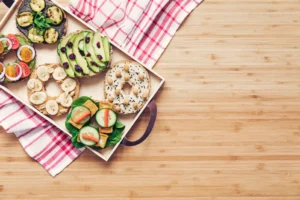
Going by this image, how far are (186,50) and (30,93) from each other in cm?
120

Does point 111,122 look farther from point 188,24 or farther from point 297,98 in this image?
point 297,98

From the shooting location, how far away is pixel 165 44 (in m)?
3.21

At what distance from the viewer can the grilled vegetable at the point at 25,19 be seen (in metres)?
3.00

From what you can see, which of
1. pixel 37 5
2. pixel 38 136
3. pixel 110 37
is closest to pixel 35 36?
pixel 37 5

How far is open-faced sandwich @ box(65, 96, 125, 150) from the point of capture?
116 inches

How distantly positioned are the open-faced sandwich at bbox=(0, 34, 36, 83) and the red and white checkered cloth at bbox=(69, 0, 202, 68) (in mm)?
452

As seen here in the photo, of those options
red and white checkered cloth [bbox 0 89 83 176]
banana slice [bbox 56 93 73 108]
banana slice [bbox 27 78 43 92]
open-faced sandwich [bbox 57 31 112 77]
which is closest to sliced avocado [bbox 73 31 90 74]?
open-faced sandwich [bbox 57 31 112 77]

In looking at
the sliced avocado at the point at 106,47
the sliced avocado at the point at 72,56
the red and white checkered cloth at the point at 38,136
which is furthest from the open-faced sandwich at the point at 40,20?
the red and white checkered cloth at the point at 38,136

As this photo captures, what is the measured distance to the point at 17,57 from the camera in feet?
9.93

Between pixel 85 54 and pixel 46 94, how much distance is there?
0.41 m

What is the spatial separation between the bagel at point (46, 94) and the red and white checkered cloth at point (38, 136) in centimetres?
16

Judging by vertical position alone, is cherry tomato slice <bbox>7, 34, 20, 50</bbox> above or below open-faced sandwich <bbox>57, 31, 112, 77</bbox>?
above

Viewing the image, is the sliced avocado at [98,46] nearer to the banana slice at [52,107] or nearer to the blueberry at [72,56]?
the blueberry at [72,56]

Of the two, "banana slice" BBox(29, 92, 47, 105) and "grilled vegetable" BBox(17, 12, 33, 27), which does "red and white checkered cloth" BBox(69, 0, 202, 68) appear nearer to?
"grilled vegetable" BBox(17, 12, 33, 27)
